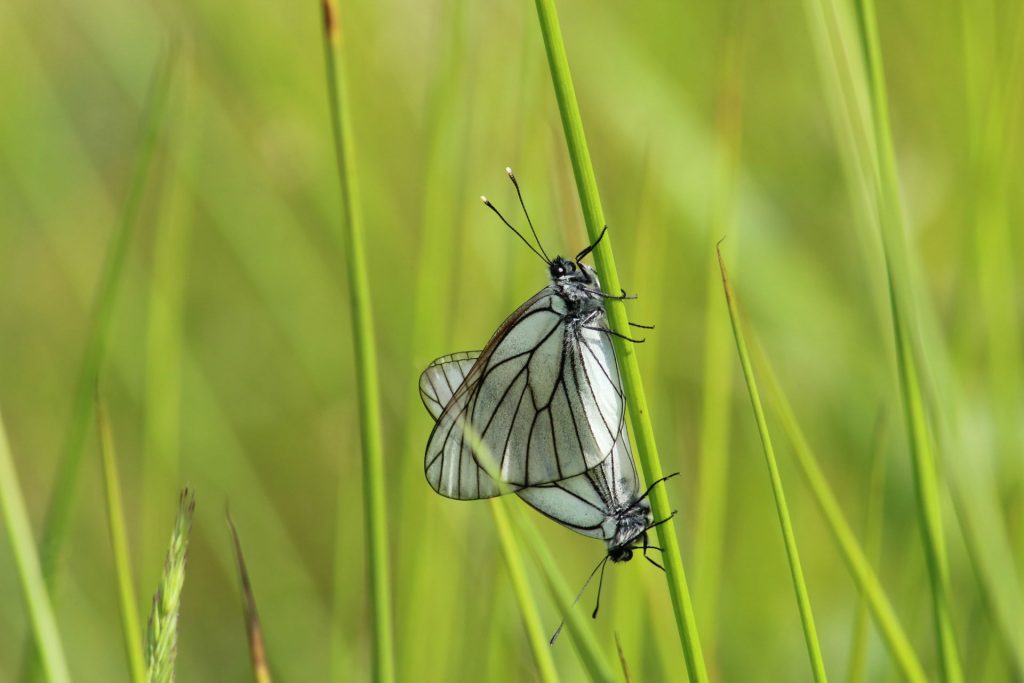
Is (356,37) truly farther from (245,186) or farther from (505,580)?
(505,580)

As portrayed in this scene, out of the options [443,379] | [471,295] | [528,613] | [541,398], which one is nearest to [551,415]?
[541,398]

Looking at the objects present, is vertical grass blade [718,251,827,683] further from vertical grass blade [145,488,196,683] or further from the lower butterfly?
vertical grass blade [145,488,196,683]

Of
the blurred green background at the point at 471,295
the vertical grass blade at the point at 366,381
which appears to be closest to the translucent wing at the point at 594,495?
the blurred green background at the point at 471,295

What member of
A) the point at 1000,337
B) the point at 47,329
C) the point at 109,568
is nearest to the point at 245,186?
the point at 47,329

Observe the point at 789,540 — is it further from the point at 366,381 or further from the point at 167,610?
the point at 167,610

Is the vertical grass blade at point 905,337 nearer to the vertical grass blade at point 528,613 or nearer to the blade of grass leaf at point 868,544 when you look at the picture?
the blade of grass leaf at point 868,544
